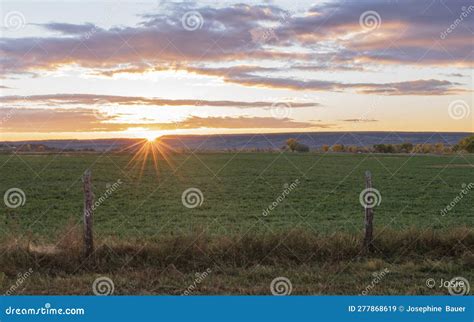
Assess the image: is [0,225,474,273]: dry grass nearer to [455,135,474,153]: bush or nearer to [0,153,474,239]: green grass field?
[0,153,474,239]: green grass field

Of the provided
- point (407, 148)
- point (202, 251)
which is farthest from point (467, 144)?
point (202, 251)

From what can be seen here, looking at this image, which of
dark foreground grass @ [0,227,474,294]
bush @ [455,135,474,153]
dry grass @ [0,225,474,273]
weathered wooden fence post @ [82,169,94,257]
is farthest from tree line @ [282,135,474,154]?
weathered wooden fence post @ [82,169,94,257]

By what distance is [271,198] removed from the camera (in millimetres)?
25047

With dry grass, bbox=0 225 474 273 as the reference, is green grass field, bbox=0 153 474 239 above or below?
above

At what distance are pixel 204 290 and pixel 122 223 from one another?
373 inches

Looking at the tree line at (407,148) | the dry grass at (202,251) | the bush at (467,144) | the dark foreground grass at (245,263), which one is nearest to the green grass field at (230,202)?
the dry grass at (202,251)

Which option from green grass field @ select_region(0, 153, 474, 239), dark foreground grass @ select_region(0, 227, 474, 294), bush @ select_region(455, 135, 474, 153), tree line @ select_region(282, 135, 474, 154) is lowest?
dark foreground grass @ select_region(0, 227, 474, 294)

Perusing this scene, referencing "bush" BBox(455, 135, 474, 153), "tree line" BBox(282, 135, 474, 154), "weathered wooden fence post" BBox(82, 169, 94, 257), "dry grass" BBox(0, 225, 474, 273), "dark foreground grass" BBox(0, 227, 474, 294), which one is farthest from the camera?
"tree line" BBox(282, 135, 474, 154)

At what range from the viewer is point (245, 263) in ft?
29.2

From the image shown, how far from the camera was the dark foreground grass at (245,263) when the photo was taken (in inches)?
312

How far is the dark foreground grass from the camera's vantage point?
7.93 m

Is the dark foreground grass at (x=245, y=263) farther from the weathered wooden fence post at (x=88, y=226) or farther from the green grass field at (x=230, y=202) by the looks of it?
the green grass field at (x=230, y=202)

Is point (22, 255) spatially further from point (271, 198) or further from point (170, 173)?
point (170, 173)

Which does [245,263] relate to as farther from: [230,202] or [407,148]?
[407,148]
